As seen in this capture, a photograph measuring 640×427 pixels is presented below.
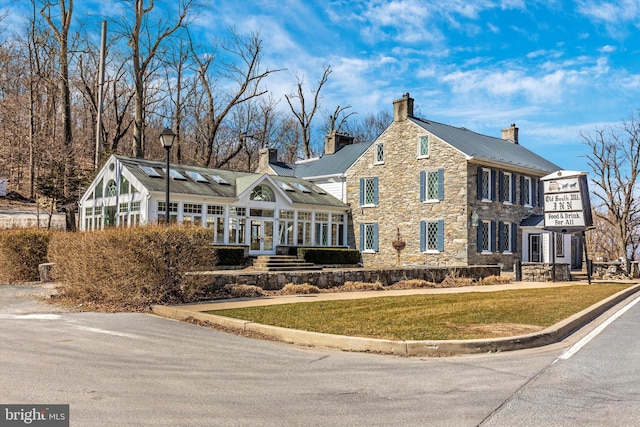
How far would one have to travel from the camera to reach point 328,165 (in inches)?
1459

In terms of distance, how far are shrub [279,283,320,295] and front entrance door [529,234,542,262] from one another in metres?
18.4

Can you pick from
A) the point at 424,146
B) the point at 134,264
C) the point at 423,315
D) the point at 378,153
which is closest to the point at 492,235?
the point at 424,146

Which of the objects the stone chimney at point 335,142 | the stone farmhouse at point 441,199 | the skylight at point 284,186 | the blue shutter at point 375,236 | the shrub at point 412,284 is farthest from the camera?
the stone chimney at point 335,142

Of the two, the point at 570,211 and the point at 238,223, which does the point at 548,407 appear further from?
the point at 238,223

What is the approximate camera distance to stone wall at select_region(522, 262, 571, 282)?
80.5 feet

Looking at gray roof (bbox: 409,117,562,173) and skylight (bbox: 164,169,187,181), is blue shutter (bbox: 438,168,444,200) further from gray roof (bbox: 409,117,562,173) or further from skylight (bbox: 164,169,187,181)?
skylight (bbox: 164,169,187,181)

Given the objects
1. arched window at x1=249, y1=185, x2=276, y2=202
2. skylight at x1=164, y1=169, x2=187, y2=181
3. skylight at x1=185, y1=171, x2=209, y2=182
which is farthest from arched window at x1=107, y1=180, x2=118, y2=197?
arched window at x1=249, y1=185, x2=276, y2=202

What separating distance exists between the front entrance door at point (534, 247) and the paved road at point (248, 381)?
23.5 metres

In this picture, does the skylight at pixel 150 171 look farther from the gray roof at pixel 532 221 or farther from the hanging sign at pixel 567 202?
the gray roof at pixel 532 221

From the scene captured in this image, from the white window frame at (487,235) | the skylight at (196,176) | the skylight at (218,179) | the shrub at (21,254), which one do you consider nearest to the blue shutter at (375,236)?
the white window frame at (487,235)

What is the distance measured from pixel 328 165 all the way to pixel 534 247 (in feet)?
45.5

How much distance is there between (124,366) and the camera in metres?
6.82

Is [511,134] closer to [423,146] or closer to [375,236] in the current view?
[423,146]

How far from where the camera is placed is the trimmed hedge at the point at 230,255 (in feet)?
80.6
